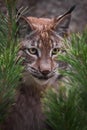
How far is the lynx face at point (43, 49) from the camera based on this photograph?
7.80 ft

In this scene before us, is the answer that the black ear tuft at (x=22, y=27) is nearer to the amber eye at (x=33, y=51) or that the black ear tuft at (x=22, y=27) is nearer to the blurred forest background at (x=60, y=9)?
the amber eye at (x=33, y=51)

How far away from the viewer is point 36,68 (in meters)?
2.47

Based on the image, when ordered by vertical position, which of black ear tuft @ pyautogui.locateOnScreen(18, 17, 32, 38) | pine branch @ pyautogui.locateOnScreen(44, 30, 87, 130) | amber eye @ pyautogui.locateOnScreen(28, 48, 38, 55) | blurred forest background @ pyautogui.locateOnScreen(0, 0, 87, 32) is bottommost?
pine branch @ pyautogui.locateOnScreen(44, 30, 87, 130)

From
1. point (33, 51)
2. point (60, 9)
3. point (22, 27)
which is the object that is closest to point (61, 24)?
point (33, 51)

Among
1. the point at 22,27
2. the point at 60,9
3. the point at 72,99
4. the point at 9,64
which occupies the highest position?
the point at 60,9

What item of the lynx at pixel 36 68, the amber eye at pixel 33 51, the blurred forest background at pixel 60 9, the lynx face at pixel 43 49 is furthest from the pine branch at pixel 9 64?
the blurred forest background at pixel 60 9

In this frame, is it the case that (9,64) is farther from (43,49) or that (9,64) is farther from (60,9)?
(60,9)

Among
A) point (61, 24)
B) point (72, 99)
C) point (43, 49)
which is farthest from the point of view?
point (61, 24)

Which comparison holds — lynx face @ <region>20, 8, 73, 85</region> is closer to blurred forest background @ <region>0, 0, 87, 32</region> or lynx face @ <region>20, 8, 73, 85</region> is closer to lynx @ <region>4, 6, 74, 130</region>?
lynx @ <region>4, 6, 74, 130</region>

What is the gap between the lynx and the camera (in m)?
2.10

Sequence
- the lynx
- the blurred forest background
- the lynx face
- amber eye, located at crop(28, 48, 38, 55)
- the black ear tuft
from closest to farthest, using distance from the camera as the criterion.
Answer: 1. the black ear tuft
2. the lynx
3. the lynx face
4. amber eye, located at crop(28, 48, 38, 55)
5. the blurred forest background

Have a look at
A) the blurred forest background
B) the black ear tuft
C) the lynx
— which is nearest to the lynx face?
the lynx

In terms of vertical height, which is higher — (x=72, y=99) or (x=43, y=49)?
(x=43, y=49)

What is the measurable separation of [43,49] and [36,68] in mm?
108
